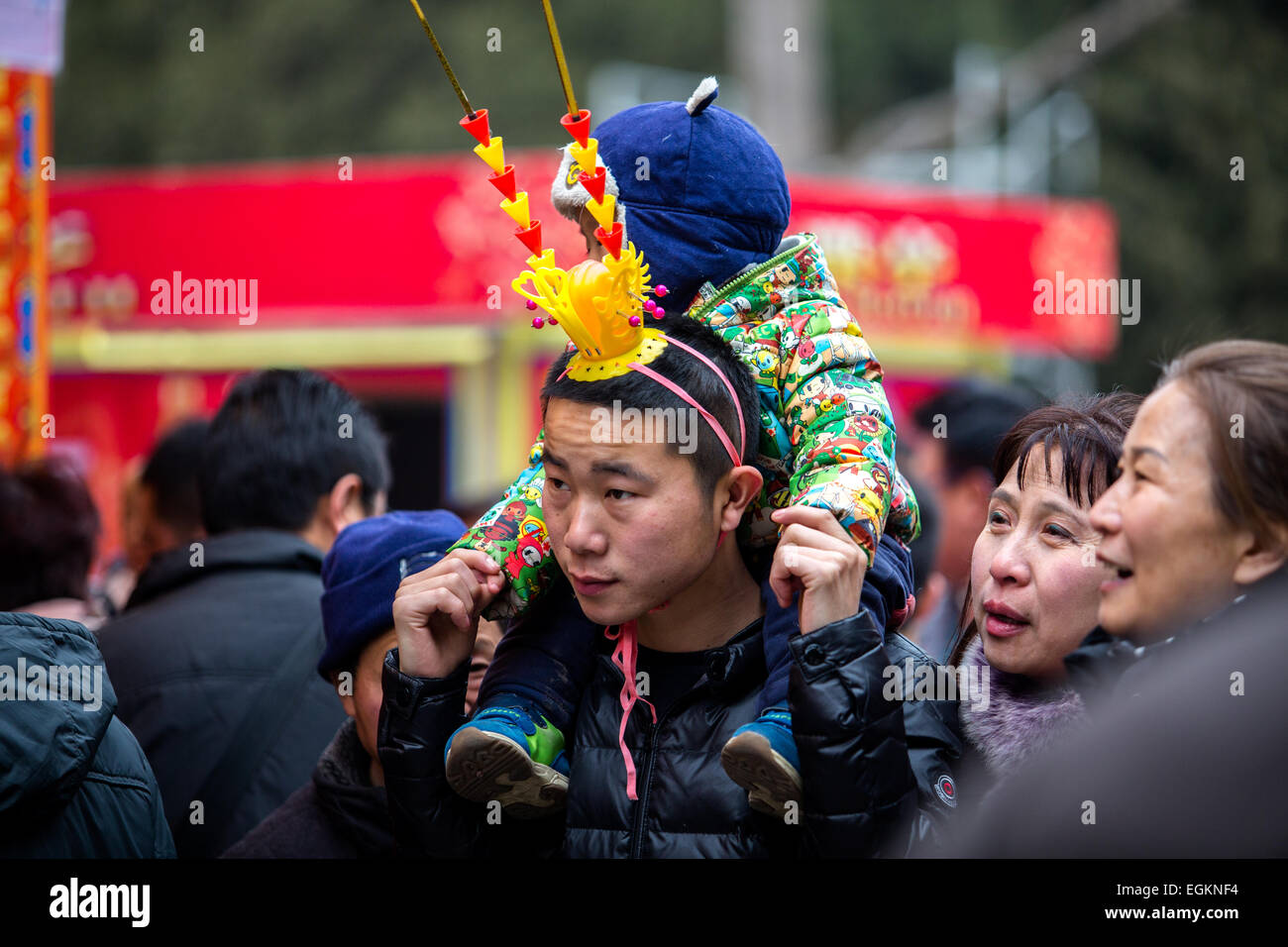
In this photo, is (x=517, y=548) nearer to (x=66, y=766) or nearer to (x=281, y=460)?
(x=66, y=766)

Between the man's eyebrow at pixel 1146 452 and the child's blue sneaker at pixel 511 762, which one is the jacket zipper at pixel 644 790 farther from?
the man's eyebrow at pixel 1146 452

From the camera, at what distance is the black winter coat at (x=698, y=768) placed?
176 cm

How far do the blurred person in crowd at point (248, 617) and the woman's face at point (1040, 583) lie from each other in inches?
62.0

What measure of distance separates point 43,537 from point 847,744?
2.74 metres

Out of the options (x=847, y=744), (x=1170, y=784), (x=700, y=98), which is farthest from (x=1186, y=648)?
(x=700, y=98)

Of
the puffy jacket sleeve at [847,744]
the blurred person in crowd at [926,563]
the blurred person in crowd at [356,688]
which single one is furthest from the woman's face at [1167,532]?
the blurred person in crowd at [926,563]

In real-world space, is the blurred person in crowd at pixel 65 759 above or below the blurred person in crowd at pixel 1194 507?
below

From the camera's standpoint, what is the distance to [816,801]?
5.79 ft

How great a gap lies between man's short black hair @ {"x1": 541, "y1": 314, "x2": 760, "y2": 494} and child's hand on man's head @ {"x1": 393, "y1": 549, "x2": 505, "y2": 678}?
279 millimetres

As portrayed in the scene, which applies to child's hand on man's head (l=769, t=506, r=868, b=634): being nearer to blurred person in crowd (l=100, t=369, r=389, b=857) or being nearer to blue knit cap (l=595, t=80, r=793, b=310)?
blue knit cap (l=595, t=80, r=793, b=310)

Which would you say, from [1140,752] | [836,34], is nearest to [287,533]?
[1140,752]

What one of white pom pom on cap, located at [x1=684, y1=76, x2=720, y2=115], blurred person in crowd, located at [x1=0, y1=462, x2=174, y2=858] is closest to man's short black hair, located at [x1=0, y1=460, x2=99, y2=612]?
blurred person in crowd, located at [x1=0, y1=462, x2=174, y2=858]

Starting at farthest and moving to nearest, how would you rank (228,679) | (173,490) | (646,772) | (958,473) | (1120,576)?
(958,473) < (173,490) < (228,679) < (646,772) < (1120,576)

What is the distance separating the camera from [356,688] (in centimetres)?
263
